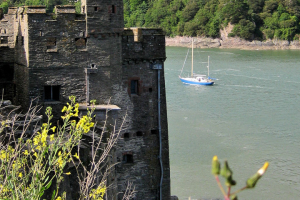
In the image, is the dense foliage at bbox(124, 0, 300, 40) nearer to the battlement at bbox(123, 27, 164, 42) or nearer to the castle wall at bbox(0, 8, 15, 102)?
the battlement at bbox(123, 27, 164, 42)

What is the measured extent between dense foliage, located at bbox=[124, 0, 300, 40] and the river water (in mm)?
40910

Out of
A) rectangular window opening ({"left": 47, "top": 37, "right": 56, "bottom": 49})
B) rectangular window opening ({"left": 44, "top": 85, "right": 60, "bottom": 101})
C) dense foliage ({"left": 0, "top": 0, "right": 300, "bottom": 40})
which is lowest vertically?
rectangular window opening ({"left": 44, "top": 85, "right": 60, "bottom": 101})

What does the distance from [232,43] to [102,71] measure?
84532 mm

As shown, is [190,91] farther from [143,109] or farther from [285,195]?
[143,109]

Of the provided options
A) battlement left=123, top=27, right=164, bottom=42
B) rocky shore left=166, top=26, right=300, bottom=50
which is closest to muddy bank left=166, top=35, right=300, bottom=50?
rocky shore left=166, top=26, right=300, bottom=50

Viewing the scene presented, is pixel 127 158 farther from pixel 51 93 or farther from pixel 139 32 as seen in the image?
pixel 139 32

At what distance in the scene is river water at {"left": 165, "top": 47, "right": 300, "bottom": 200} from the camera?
979 inches

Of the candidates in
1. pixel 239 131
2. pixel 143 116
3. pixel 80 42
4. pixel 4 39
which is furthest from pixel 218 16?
pixel 80 42

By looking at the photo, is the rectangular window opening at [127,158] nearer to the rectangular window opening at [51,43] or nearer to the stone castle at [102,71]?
the stone castle at [102,71]

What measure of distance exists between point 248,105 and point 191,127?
8.98 m

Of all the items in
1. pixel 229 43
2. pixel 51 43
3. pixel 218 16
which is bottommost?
pixel 229 43

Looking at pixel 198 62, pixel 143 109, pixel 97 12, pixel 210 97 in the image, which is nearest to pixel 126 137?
pixel 143 109

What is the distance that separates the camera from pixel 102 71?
14289 millimetres

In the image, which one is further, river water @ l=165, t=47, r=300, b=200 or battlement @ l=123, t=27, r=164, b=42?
river water @ l=165, t=47, r=300, b=200
